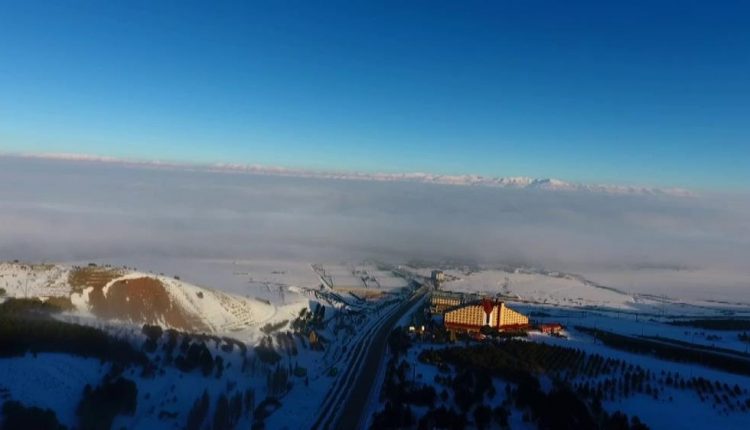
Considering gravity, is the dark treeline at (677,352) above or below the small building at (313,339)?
above

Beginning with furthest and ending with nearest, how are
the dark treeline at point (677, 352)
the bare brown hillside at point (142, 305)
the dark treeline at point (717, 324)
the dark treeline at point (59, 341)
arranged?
1. the dark treeline at point (717, 324)
2. the bare brown hillside at point (142, 305)
3. the dark treeline at point (677, 352)
4. the dark treeline at point (59, 341)

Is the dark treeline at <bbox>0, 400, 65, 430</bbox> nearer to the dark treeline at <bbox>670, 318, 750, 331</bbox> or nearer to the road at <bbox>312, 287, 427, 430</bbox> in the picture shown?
the road at <bbox>312, 287, 427, 430</bbox>

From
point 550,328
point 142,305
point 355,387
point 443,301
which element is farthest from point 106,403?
point 443,301

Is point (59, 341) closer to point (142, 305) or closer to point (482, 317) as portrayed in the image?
point (142, 305)

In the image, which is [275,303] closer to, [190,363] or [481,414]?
[190,363]

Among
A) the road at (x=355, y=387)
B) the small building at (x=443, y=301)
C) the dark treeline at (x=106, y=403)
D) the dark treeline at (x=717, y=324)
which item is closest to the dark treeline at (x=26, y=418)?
the dark treeline at (x=106, y=403)

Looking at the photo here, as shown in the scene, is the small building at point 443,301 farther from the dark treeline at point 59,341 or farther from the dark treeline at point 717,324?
the dark treeline at point 59,341

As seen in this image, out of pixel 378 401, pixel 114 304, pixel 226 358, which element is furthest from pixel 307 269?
pixel 378 401
